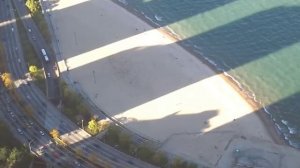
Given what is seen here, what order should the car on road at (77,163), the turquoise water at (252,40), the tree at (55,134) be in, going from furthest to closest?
the turquoise water at (252,40)
the tree at (55,134)
the car on road at (77,163)

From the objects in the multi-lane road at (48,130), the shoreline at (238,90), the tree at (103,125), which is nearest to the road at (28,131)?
the multi-lane road at (48,130)

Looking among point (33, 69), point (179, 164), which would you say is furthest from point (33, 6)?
point (179, 164)

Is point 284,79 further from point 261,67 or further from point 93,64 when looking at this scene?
point 93,64

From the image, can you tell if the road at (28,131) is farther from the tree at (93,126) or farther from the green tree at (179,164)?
the green tree at (179,164)

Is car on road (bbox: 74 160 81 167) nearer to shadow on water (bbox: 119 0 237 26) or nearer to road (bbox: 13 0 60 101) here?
road (bbox: 13 0 60 101)

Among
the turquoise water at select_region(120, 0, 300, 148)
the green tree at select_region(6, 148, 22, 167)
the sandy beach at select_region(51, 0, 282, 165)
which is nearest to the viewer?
the green tree at select_region(6, 148, 22, 167)

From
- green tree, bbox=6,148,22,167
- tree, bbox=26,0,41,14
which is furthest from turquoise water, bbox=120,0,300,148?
green tree, bbox=6,148,22,167

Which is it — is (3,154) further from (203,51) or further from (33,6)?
(203,51)
